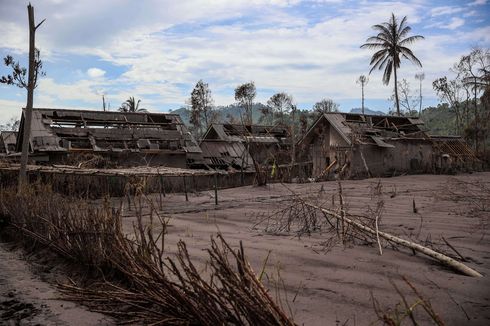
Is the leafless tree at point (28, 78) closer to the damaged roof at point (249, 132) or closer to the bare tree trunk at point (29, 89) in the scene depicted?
the bare tree trunk at point (29, 89)

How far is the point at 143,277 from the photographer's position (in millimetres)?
3670

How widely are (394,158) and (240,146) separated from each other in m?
8.60

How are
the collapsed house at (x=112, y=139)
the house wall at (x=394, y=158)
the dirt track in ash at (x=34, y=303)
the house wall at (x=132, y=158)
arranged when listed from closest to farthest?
1. the dirt track in ash at (x=34, y=303)
2. the house wall at (x=132, y=158)
3. the collapsed house at (x=112, y=139)
4. the house wall at (x=394, y=158)

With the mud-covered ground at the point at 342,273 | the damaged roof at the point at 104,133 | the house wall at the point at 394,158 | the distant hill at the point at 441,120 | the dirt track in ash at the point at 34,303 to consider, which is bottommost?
the dirt track in ash at the point at 34,303

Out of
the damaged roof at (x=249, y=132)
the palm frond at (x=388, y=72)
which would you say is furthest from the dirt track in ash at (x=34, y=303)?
the palm frond at (x=388, y=72)

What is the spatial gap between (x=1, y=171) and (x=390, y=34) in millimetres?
30870

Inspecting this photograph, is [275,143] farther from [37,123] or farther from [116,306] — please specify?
[116,306]

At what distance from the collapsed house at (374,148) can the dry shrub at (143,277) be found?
53.6 feet

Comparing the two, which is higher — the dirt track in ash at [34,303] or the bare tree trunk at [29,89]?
the bare tree trunk at [29,89]

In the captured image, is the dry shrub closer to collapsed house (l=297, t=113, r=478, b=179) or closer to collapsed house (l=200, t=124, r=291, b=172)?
collapsed house (l=200, t=124, r=291, b=172)

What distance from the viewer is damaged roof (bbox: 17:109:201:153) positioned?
58.0 feet

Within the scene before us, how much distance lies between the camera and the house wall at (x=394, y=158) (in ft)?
71.1

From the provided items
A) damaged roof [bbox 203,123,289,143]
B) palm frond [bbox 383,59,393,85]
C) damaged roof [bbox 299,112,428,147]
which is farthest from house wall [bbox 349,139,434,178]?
palm frond [bbox 383,59,393,85]

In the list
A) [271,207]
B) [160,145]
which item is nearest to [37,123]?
[160,145]
